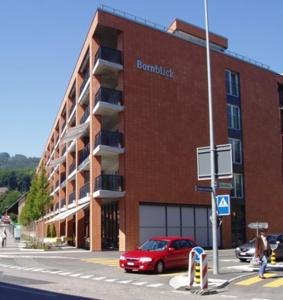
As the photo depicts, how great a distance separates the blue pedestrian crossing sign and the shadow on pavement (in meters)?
8.21

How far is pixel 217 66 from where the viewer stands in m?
44.6

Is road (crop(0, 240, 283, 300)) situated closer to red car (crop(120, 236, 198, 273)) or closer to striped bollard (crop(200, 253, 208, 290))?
red car (crop(120, 236, 198, 273))

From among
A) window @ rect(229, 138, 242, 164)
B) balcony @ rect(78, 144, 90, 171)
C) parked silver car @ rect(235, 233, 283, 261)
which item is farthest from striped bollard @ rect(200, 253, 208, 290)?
window @ rect(229, 138, 242, 164)

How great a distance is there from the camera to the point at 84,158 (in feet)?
141

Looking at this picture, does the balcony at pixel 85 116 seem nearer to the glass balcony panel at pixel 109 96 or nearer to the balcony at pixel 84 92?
the balcony at pixel 84 92

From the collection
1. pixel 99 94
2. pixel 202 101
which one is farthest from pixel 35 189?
pixel 202 101

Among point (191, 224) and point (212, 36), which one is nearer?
point (191, 224)

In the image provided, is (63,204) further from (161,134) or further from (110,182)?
(110,182)

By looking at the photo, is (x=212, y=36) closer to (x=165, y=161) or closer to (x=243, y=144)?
(x=243, y=144)

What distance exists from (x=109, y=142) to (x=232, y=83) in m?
15.7

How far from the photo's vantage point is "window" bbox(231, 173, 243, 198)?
44.4 metres

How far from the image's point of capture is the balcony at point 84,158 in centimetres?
4089

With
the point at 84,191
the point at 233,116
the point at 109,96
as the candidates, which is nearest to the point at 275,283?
the point at 109,96

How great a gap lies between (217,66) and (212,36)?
16.6 ft
